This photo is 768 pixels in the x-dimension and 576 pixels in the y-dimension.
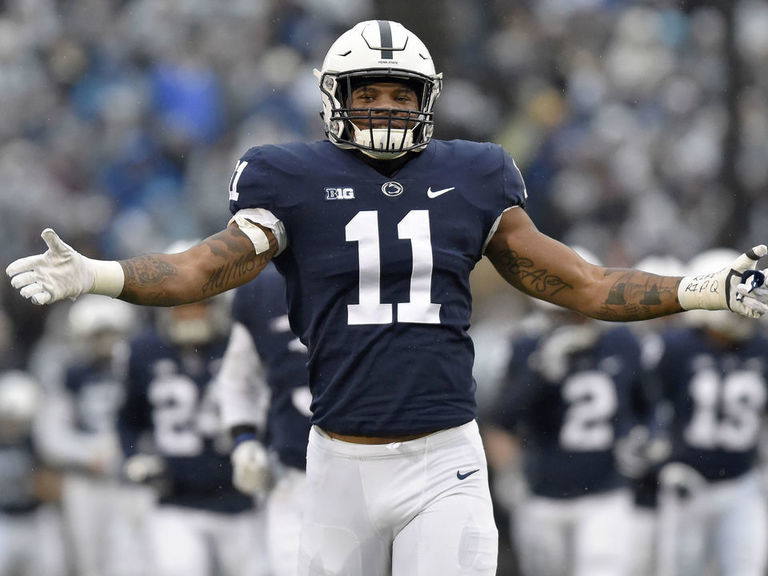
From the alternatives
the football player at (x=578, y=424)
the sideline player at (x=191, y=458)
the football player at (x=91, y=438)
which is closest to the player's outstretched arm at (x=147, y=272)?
the sideline player at (x=191, y=458)

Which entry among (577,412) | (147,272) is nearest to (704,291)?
(147,272)

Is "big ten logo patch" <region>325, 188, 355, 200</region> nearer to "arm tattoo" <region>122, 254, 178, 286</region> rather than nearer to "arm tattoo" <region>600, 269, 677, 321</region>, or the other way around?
"arm tattoo" <region>122, 254, 178, 286</region>

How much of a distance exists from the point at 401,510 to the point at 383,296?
0.54 meters

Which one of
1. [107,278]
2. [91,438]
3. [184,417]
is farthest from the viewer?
[91,438]

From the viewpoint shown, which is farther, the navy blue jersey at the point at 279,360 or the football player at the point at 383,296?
the navy blue jersey at the point at 279,360

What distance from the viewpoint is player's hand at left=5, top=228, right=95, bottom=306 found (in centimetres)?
333

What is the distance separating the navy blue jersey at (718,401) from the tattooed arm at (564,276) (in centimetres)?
406

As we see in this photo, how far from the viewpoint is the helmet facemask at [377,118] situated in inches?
150

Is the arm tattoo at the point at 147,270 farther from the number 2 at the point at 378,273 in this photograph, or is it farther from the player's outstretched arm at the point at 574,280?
the player's outstretched arm at the point at 574,280

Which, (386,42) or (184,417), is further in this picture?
(184,417)

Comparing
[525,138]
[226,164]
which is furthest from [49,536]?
[525,138]

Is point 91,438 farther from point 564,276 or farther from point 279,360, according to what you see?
point 564,276

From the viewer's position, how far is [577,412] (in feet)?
25.4

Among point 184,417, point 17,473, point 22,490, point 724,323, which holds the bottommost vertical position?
point 22,490
